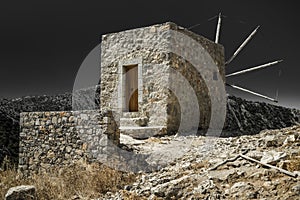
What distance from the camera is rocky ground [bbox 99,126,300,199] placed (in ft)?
14.3

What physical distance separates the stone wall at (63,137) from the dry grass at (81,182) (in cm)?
45

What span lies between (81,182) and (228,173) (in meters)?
2.82

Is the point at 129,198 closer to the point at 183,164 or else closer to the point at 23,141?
the point at 183,164

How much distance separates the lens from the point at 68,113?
7.57 metres

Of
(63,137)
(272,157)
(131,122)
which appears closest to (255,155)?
(272,157)

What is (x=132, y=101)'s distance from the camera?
10.5 meters

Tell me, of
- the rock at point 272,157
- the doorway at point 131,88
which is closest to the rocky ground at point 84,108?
the doorway at point 131,88

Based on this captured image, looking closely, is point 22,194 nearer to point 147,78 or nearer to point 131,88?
point 147,78

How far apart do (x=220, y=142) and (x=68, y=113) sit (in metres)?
3.62

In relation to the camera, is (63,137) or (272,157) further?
(63,137)

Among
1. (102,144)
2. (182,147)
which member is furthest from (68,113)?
(182,147)

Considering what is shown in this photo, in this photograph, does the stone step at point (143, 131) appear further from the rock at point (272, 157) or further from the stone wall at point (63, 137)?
the rock at point (272, 157)

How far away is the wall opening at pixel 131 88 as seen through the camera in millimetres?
10250

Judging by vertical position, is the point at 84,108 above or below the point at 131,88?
below
